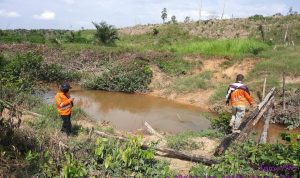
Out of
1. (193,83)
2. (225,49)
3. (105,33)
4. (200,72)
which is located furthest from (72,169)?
(105,33)

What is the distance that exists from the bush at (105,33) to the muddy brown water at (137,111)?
8.37m

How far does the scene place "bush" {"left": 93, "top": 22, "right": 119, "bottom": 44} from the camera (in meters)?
24.6

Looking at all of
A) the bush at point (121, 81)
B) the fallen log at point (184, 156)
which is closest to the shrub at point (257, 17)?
the bush at point (121, 81)

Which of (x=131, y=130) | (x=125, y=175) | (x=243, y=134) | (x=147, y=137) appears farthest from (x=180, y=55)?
(x=125, y=175)

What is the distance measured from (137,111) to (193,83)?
433 centimetres

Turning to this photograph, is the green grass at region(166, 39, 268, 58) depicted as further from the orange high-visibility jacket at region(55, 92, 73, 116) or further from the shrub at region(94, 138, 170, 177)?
the shrub at region(94, 138, 170, 177)

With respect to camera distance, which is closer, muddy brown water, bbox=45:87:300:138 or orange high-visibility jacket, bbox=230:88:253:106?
orange high-visibility jacket, bbox=230:88:253:106

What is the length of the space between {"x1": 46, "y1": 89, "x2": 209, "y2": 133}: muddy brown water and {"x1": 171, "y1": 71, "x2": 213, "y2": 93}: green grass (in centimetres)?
125

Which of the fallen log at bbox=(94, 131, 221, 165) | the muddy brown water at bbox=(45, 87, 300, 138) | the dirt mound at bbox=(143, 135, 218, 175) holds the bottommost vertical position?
the muddy brown water at bbox=(45, 87, 300, 138)

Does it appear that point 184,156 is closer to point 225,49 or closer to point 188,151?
point 188,151

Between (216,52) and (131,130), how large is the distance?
11073 mm

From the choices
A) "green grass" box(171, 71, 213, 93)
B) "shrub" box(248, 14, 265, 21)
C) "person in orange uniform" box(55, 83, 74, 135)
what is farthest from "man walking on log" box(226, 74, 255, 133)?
"shrub" box(248, 14, 265, 21)

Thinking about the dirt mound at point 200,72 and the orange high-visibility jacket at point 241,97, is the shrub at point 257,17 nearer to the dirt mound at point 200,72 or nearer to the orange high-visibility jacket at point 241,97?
the dirt mound at point 200,72

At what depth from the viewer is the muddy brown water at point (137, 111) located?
39.3ft
